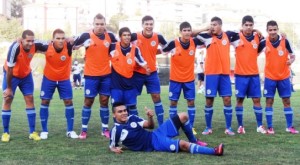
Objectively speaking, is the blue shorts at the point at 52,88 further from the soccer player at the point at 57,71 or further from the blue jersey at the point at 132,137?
the blue jersey at the point at 132,137

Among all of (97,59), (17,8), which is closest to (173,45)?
(97,59)

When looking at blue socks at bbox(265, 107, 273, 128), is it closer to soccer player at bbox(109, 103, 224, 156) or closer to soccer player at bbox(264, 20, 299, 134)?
soccer player at bbox(264, 20, 299, 134)

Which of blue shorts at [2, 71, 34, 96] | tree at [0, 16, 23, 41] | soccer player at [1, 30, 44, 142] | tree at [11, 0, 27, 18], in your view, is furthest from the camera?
tree at [11, 0, 27, 18]

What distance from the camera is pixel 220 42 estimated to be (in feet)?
31.2

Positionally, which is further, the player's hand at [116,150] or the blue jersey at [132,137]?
the blue jersey at [132,137]

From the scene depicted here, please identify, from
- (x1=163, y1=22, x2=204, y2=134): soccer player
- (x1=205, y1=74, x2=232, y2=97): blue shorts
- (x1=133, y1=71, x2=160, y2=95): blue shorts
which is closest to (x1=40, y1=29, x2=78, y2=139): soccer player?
(x1=133, y1=71, x2=160, y2=95): blue shorts

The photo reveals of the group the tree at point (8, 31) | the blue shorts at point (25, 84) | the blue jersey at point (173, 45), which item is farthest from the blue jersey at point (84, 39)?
the tree at point (8, 31)

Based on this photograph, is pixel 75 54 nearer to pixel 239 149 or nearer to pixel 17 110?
pixel 17 110

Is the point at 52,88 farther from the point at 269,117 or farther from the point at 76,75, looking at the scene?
the point at 76,75

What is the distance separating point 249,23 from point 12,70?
14.9 feet

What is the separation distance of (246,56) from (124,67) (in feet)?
7.90

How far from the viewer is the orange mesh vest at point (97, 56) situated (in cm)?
919

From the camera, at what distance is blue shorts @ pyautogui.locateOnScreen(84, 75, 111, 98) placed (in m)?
9.26

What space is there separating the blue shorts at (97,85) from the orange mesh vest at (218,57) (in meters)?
1.99
